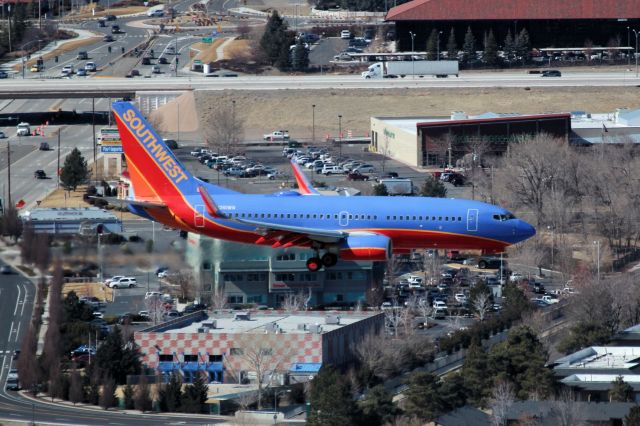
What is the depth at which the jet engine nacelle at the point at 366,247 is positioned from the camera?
99750 millimetres

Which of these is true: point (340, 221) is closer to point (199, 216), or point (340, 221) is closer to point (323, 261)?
point (323, 261)

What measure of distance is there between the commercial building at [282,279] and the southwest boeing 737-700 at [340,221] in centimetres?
5054

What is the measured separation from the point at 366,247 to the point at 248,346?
1320 inches

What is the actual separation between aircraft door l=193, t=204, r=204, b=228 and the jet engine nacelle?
8341mm

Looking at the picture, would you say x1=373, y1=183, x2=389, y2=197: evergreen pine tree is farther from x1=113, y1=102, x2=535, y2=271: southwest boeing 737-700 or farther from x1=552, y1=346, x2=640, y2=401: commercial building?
x1=113, y1=102, x2=535, y2=271: southwest boeing 737-700

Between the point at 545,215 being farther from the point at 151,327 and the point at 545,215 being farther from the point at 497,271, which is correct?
the point at 151,327

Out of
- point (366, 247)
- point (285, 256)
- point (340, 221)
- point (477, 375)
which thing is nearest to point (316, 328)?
point (477, 375)

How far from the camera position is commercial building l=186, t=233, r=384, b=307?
155625 millimetres

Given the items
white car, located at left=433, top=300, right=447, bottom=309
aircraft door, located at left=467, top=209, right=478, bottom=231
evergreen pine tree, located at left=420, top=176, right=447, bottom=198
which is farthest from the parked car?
aircraft door, located at left=467, top=209, right=478, bottom=231

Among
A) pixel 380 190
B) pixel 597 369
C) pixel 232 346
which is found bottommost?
pixel 597 369

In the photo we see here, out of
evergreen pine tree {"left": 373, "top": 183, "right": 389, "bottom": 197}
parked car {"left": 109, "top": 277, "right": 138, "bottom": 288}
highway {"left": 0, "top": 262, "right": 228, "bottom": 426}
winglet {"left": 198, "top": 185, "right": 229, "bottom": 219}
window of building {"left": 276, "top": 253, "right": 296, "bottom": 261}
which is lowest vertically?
highway {"left": 0, "top": 262, "right": 228, "bottom": 426}

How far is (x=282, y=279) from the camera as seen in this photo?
6171 inches

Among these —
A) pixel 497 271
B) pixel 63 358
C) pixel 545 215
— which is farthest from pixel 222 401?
pixel 545 215

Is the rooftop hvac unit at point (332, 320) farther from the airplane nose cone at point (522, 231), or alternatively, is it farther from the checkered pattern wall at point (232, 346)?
the airplane nose cone at point (522, 231)
